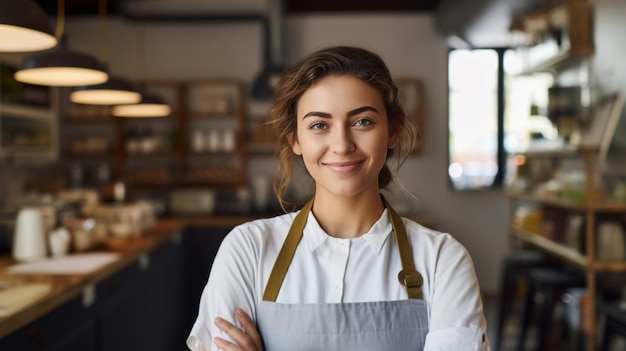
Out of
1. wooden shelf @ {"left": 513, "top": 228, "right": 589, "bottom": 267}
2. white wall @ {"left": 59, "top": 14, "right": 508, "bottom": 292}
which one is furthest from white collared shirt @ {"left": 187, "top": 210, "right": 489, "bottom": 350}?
white wall @ {"left": 59, "top": 14, "right": 508, "bottom": 292}

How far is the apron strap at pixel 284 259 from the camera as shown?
148 cm

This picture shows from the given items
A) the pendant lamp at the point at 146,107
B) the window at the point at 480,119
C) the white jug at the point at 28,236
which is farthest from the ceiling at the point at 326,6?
the white jug at the point at 28,236

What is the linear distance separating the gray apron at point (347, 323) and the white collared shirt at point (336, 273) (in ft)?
0.07

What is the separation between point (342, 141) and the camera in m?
1.41

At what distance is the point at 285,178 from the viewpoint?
1.83 metres

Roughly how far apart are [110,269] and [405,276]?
2240 mm

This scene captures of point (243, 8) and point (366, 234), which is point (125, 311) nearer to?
point (366, 234)

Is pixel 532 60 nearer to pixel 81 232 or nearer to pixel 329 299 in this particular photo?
pixel 81 232

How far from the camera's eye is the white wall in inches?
274

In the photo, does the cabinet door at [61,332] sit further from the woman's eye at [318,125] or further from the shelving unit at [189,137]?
the shelving unit at [189,137]

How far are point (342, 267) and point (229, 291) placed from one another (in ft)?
0.87

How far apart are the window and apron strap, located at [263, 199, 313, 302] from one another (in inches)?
226

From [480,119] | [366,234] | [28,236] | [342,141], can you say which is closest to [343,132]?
[342,141]

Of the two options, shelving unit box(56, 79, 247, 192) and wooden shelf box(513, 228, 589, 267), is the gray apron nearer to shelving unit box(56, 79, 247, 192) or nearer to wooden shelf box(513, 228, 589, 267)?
wooden shelf box(513, 228, 589, 267)
